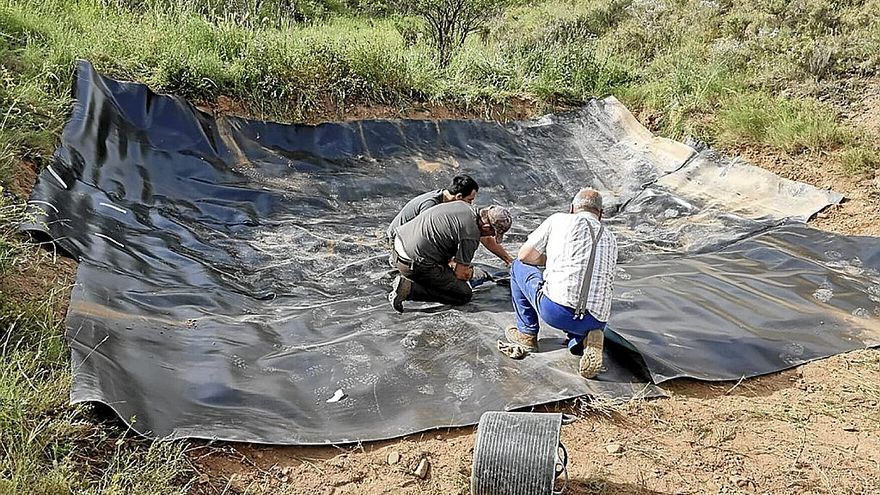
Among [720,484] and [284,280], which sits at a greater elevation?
[720,484]

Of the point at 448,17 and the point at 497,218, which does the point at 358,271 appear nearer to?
the point at 497,218

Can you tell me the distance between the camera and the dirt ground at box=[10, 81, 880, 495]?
2719 mm

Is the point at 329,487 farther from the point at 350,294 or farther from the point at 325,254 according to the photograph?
the point at 325,254

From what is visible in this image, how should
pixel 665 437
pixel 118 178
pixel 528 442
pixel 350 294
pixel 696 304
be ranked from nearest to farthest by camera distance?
pixel 528 442 < pixel 665 437 < pixel 696 304 < pixel 350 294 < pixel 118 178

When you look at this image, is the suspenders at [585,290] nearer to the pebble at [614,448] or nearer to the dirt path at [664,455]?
the dirt path at [664,455]

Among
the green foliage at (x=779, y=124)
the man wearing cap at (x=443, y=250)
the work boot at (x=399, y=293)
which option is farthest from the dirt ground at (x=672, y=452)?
the green foliage at (x=779, y=124)

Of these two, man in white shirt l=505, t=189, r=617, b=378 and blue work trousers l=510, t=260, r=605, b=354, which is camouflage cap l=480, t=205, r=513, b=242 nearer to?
blue work trousers l=510, t=260, r=605, b=354

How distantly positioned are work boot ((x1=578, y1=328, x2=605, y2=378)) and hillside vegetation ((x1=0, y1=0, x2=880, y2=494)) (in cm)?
187

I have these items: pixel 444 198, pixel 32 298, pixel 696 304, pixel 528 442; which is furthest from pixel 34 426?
pixel 696 304

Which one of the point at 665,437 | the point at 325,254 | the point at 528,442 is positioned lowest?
the point at 325,254

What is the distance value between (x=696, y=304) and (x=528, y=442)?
221 centimetres

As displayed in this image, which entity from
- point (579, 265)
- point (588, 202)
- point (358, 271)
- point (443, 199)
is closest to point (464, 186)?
point (443, 199)

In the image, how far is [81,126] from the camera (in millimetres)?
5488

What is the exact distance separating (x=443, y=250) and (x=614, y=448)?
1792 millimetres
